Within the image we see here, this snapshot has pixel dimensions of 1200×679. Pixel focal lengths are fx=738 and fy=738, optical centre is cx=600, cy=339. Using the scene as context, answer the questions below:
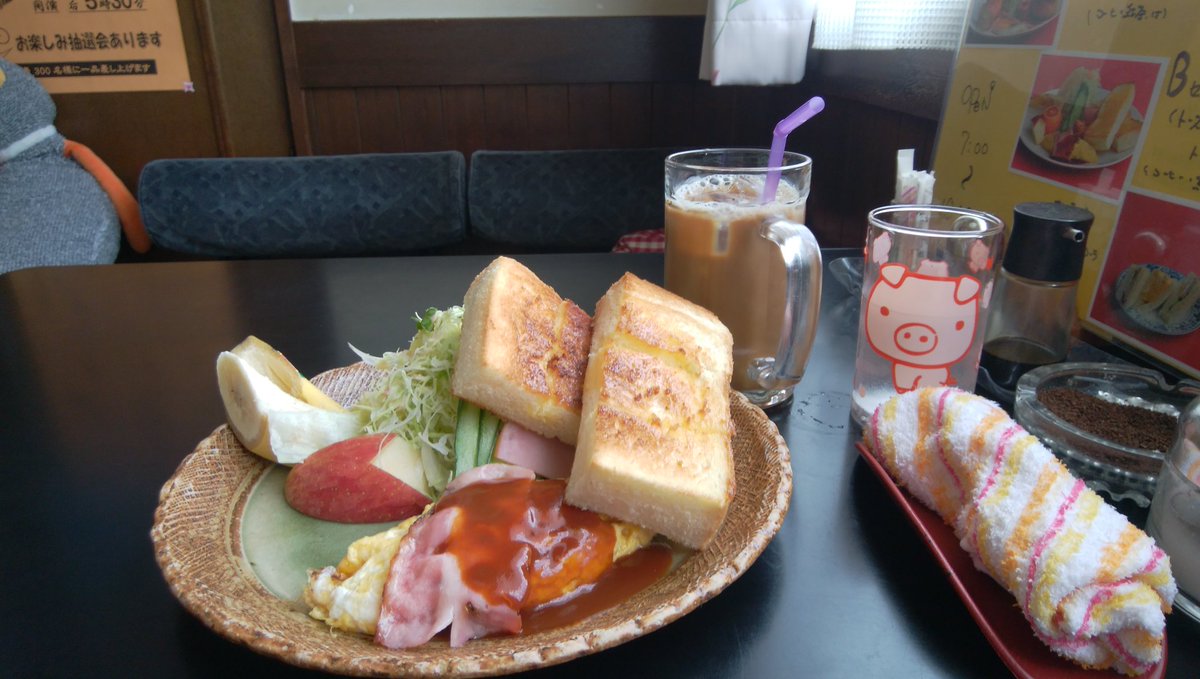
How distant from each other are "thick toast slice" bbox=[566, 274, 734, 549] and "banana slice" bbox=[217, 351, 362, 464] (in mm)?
405

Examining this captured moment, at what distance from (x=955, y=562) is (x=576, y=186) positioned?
2502 mm

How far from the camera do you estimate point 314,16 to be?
354 centimetres

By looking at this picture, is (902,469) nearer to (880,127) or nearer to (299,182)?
(880,127)

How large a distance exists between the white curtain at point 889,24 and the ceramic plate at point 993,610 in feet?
4.63

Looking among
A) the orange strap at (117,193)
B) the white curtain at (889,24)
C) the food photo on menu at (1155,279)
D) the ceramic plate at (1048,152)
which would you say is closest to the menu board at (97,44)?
the orange strap at (117,193)

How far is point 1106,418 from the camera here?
104 cm

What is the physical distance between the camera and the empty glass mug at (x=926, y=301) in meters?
1.08

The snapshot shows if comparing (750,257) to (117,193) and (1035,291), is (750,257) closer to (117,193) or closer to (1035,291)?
(1035,291)

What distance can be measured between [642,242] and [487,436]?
209 centimetres

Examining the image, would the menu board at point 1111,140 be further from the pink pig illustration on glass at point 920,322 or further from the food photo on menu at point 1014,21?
the pink pig illustration on glass at point 920,322

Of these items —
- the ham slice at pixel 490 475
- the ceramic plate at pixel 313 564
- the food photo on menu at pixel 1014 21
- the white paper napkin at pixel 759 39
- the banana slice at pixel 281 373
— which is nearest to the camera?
the ceramic plate at pixel 313 564

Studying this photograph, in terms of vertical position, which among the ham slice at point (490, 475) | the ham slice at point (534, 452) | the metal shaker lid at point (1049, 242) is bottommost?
the ham slice at point (534, 452)

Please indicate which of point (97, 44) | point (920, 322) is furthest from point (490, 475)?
point (97, 44)

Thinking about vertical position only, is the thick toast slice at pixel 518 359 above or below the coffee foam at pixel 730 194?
below
